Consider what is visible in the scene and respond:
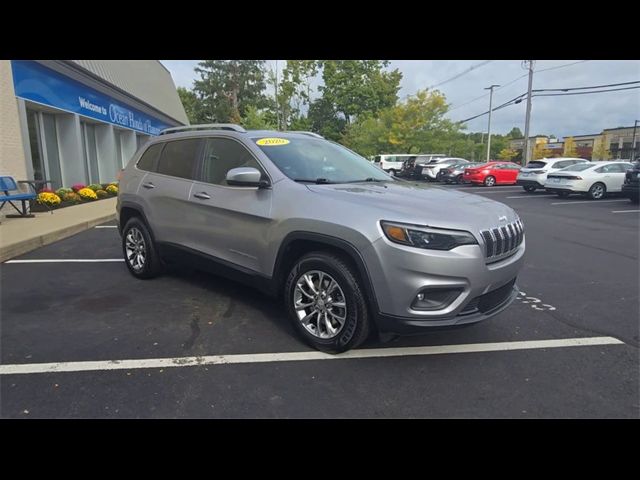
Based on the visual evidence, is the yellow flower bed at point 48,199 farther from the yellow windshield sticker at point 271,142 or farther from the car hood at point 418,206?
the car hood at point 418,206

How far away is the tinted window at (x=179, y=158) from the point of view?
462 cm

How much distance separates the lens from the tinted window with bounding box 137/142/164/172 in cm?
518

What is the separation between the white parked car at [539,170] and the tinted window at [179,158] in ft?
56.3

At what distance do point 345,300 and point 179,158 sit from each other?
2802 millimetres

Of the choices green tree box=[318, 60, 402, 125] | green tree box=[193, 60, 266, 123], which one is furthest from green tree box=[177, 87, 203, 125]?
green tree box=[318, 60, 402, 125]

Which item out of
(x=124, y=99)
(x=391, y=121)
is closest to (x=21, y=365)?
(x=124, y=99)

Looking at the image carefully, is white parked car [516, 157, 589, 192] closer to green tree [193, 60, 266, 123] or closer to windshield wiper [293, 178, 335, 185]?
windshield wiper [293, 178, 335, 185]

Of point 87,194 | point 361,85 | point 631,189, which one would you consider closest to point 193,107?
point 361,85

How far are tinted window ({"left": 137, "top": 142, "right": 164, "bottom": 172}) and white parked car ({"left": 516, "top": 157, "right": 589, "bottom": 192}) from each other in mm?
17169

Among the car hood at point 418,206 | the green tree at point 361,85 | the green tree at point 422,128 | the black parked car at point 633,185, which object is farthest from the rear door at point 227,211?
the green tree at point 361,85

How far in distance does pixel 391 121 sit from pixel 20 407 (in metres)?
40.6

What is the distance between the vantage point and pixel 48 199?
10500 millimetres

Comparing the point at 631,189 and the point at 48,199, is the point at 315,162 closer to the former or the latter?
the point at 48,199

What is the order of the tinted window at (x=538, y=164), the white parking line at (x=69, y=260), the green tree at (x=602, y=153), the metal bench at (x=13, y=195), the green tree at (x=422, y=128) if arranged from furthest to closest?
1. the green tree at (x=602, y=153)
2. the green tree at (x=422, y=128)
3. the tinted window at (x=538, y=164)
4. the metal bench at (x=13, y=195)
5. the white parking line at (x=69, y=260)
